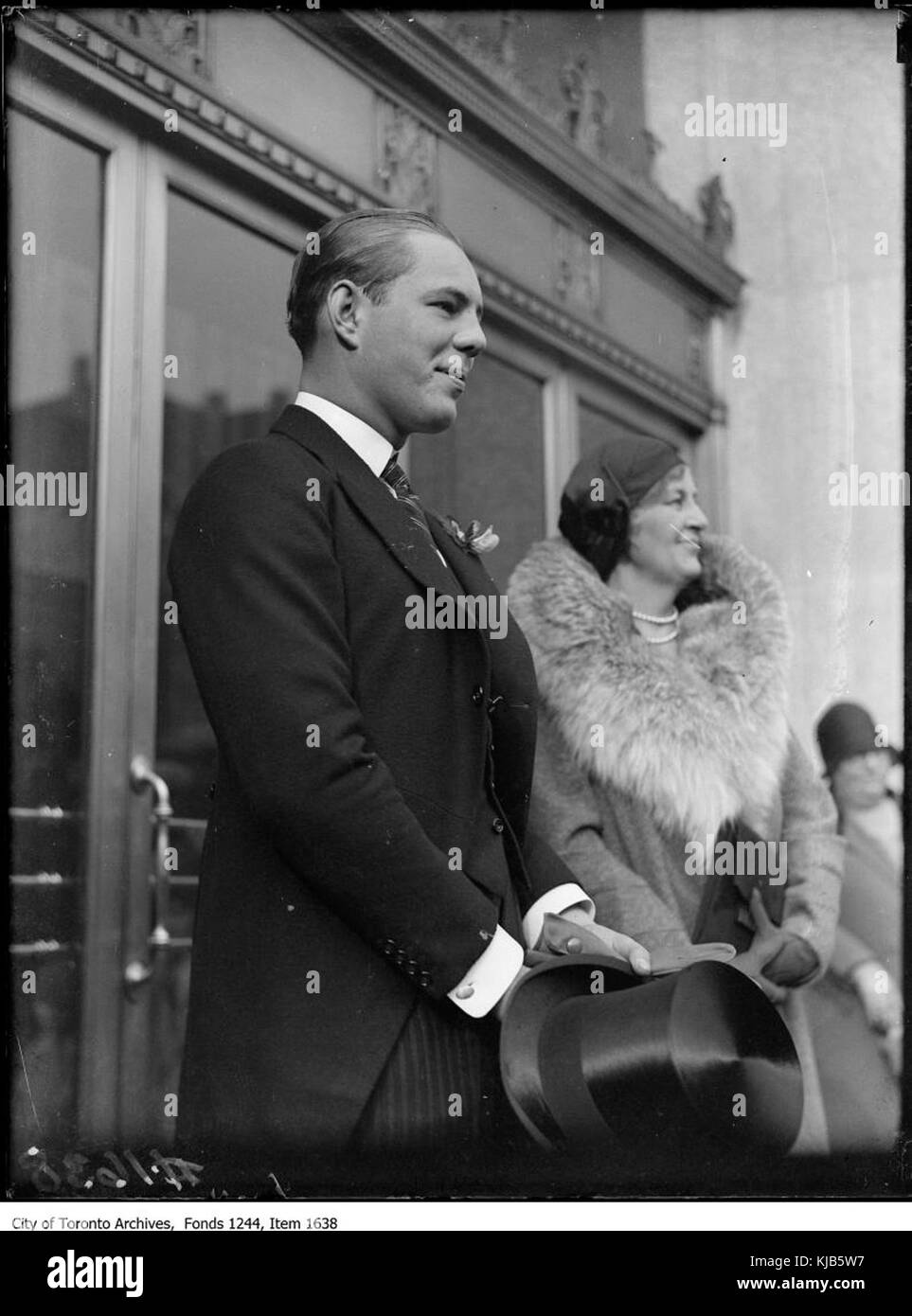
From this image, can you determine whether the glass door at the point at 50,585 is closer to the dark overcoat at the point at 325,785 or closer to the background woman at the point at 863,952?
the dark overcoat at the point at 325,785

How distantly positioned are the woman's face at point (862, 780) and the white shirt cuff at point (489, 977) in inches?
40.1

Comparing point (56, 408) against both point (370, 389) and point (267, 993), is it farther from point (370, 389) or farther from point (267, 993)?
point (267, 993)

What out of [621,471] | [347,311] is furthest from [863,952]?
[347,311]

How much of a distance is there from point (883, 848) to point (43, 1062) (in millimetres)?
1651

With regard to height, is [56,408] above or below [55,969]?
above

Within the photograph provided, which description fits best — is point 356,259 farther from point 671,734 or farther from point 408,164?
point 671,734

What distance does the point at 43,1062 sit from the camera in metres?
3.17

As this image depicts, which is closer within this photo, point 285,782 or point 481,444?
point 285,782

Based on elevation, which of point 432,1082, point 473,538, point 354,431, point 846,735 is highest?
point 354,431

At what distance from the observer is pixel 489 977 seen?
8.58 feet

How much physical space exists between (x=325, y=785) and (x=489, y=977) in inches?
15.5

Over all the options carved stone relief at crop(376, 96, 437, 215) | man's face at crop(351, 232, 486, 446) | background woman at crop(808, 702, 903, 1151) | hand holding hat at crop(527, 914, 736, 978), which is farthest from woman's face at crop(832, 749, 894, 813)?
carved stone relief at crop(376, 96, 437, 215)

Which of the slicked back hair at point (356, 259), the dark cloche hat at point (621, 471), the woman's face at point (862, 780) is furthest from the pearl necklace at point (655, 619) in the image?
the slicked back hair at point (356, 259)
